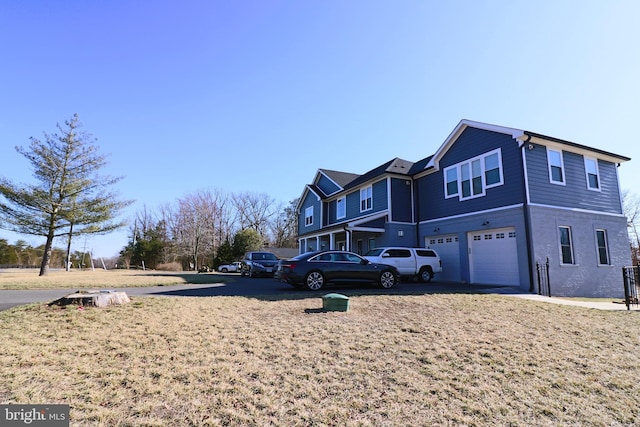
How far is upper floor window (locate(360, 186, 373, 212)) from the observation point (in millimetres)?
21016

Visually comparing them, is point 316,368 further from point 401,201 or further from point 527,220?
point 401,201

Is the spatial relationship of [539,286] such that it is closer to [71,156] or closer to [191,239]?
[71,156]

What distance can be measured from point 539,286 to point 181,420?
44.3 feet

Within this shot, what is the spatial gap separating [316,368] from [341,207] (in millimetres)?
20584

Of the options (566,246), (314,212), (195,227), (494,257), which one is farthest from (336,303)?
(195,227)

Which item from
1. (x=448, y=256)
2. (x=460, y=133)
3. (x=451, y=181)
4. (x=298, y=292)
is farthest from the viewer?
(x=451, y=181)

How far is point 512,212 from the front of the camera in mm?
13773

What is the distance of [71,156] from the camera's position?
23.9 metres

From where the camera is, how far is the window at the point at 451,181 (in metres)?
16.9

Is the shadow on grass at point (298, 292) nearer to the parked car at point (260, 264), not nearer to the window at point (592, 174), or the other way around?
the parked car at point (260, 264)

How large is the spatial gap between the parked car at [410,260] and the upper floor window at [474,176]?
3345 millimetres

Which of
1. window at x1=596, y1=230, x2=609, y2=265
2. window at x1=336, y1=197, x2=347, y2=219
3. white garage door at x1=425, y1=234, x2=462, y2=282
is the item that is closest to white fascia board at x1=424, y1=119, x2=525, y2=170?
white garage door at x1=425, y1=234, x2=462, y2=282

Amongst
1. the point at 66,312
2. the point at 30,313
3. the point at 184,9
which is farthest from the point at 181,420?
the point at 184,9

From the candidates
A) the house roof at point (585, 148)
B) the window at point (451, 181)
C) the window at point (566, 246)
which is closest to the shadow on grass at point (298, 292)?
the window at point (566, 246)
